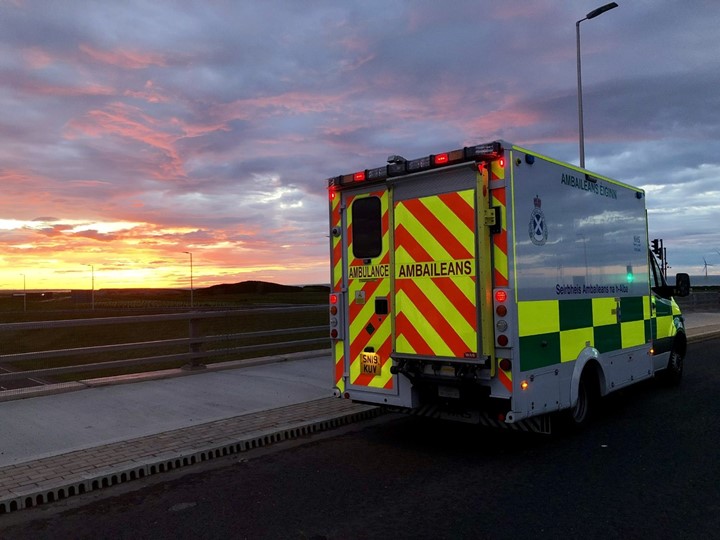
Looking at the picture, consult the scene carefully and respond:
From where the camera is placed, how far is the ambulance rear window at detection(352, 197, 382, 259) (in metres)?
6.45

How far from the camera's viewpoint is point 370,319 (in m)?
6.50

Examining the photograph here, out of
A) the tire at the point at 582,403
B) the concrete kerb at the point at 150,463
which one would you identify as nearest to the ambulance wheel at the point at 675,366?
the tire at the point at 582,403

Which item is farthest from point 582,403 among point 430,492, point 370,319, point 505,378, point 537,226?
point 430,492

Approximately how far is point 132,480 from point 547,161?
5.11 metres

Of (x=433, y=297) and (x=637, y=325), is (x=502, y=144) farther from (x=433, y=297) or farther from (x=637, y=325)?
(x=637, y=325)

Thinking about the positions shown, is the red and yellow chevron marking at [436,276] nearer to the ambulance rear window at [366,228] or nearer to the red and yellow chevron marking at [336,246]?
the ambulance rear window at [366,228]

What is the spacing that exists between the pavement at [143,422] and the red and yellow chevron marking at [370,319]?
1.13 metres

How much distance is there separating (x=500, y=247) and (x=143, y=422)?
4650 millimetres

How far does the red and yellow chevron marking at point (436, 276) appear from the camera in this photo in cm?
564

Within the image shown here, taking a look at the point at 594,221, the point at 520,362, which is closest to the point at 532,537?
the point at 520,362

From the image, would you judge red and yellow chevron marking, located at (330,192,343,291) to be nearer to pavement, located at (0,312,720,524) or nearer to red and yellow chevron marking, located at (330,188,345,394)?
red and yellow chevron marking, located at (330,188,345,394)

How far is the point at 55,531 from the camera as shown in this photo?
13.9 feet

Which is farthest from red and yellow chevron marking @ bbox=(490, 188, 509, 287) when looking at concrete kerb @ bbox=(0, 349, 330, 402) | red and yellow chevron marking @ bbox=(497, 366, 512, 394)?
concrete kerb @ bbox=(0, 349, 330, 402)

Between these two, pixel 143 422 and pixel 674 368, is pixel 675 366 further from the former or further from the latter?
pixel 143 422
